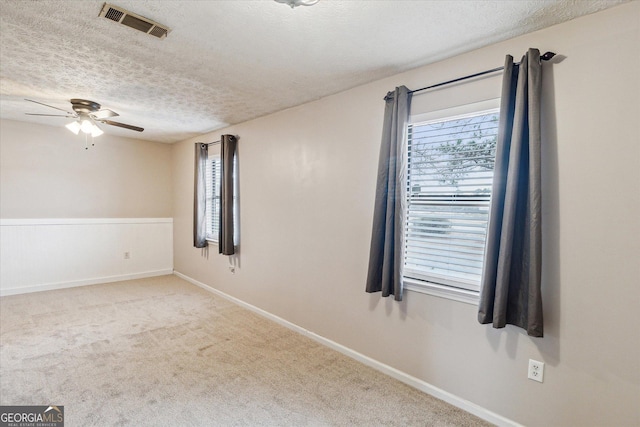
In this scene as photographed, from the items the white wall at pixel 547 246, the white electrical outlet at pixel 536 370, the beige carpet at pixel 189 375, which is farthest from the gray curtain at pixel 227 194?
the white electrical outlet at pixel 536 370

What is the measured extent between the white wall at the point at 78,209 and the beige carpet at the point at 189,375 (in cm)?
106

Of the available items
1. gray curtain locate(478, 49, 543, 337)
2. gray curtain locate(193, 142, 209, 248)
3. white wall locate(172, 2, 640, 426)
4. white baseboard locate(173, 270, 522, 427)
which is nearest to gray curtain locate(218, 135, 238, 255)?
gray curtain locate(193, 142, 209, 248)

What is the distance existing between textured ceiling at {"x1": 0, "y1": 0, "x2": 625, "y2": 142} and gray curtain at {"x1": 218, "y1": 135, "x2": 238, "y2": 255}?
990mm

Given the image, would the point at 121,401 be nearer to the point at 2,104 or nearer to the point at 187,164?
the point at 2,104

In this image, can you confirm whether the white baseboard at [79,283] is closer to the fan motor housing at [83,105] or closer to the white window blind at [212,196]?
the white window blind at [212,196]

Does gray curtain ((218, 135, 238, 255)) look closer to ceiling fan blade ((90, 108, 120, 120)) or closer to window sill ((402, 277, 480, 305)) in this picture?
ceiling fan blade ((90, 108, 120, 120))

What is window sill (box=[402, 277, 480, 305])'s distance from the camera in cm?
213

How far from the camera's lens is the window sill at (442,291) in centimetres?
213

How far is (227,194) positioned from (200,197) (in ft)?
3.10

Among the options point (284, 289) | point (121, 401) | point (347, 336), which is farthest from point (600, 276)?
point (121, 401)

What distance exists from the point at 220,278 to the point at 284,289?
1.50 metres

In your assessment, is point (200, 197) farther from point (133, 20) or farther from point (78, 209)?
point (133, 20)

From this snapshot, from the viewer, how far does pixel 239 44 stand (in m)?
2.12

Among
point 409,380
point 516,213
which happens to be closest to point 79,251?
point 409,380
